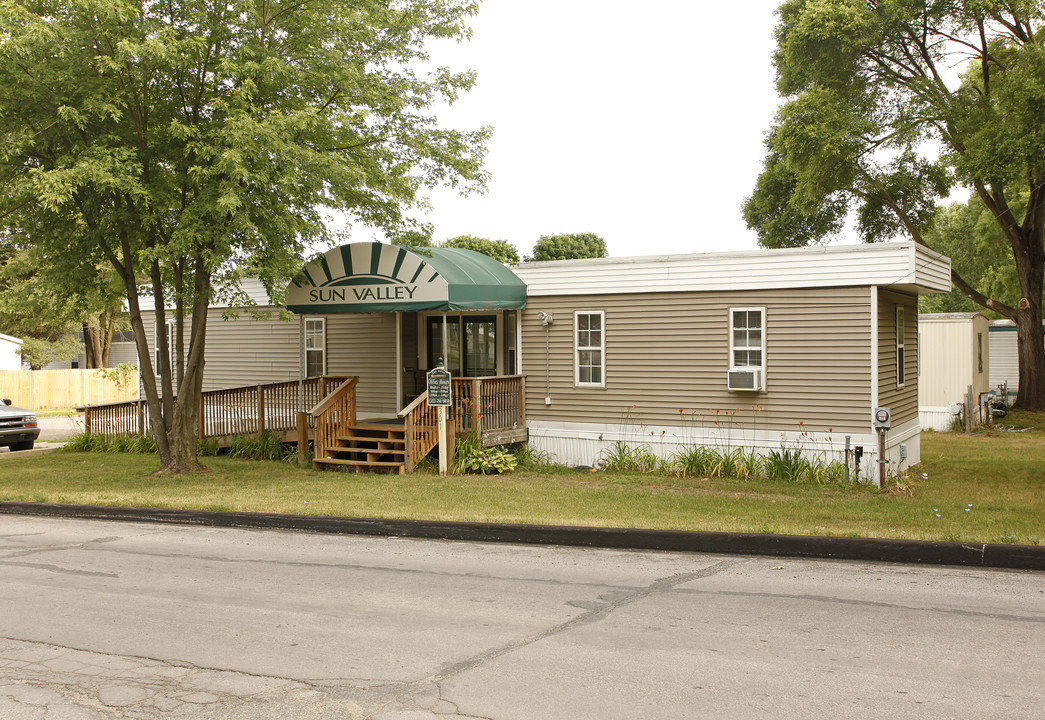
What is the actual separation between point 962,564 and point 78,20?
1416 centimetres

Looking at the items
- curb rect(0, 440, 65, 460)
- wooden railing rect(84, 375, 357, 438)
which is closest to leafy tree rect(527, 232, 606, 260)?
curb rect(0, 440, 65, 460)

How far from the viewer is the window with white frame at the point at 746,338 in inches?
587

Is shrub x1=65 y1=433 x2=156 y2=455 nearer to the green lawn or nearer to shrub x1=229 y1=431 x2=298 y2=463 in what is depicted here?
the green lawn

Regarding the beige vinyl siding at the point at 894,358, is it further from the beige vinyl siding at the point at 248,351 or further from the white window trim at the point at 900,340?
the beige vinyl siding at the point at 248,351

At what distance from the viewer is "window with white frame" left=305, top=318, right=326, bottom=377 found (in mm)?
19391

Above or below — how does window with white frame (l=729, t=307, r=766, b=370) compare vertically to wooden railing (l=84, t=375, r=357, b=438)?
above

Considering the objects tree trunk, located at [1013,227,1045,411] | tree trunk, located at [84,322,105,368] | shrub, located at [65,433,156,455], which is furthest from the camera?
tree trunk, located at [84,322,105,368]

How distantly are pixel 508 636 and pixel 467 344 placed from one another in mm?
12298

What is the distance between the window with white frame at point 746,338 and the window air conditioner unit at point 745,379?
148 mm

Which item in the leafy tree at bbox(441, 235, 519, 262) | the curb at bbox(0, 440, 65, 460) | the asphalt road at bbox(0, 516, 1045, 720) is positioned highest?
the leafy tree at bbox(441, 235, 519, 262)

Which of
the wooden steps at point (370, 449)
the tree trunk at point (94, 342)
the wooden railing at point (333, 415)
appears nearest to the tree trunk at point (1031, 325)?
the wooden steps at point (370, 449)

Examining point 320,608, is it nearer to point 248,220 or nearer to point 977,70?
point 248,220

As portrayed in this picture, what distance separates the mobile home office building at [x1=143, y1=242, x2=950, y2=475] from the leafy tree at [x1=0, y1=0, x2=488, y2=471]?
6.23 feet

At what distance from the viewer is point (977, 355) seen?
2414 cm
